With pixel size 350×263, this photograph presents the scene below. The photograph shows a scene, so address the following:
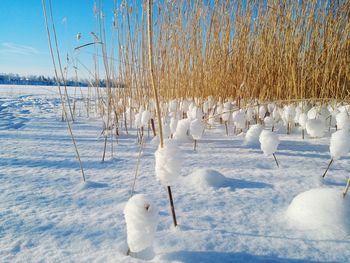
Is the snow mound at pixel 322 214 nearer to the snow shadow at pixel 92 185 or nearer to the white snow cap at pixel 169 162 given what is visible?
the white snow cap at pixel 169 162

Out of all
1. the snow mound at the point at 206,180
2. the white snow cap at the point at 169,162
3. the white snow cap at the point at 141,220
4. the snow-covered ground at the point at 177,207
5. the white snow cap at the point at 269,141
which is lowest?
the snow-covered ground at the point at 177,207

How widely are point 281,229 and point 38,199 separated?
1.91 feet

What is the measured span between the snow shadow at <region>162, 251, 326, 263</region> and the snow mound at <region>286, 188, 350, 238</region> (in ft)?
0.34

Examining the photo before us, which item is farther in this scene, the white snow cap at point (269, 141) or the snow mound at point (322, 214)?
the white snow cap at point (269, 141)

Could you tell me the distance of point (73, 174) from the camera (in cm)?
83

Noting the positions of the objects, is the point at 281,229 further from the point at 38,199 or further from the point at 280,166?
the point at 38,199

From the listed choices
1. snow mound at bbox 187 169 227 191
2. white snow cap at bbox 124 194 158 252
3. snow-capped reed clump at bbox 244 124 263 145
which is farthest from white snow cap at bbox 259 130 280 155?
white snow cap at bbox 124 194 158 252

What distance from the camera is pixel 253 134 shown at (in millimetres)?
1122

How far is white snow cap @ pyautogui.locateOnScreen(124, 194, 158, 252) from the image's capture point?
0.37m

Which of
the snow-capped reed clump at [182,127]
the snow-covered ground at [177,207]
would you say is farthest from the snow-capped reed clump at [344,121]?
the snow-capped reed clump at [182,127]

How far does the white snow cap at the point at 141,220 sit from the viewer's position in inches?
14.6

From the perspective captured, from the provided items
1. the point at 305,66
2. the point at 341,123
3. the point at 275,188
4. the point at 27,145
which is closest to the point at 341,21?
the point at 305,66

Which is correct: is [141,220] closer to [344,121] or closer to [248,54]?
[344,121]

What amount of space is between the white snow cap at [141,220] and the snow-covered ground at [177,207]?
50mm
